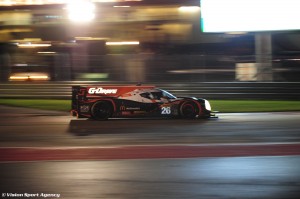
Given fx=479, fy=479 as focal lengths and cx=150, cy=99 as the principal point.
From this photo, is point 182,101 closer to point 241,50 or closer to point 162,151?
point 162,151

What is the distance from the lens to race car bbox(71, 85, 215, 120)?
15094 millimetres

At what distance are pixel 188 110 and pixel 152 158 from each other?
6.34 meters

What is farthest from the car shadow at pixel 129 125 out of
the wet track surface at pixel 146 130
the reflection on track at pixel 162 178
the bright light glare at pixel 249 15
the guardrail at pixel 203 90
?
the bright light glare at pixel 249 15

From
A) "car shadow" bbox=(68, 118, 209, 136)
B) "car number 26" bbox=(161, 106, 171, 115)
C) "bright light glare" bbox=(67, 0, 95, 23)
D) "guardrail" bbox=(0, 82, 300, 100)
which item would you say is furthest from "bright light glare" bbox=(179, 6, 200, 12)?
"car number 26" bbox=(161, 106, 171, 115)

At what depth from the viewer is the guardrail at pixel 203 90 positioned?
21583 millimetres

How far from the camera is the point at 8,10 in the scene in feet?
106

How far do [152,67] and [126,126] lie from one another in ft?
30.6

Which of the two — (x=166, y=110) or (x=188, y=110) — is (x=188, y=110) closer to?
(x=188, y=110)

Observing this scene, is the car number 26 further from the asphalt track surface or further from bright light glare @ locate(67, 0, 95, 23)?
bright light glare @ locate(67, 0, 95, 23)

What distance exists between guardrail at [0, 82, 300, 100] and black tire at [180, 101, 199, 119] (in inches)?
274

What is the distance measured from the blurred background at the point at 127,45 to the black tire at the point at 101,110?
7.85 meters

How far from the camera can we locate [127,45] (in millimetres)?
30953

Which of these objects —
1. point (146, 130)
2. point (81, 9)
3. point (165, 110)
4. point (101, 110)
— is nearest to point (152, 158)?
point (146, 130)

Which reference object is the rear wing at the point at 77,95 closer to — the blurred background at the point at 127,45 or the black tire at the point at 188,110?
the black tire at the point at 188,110
